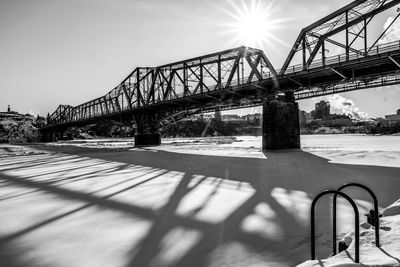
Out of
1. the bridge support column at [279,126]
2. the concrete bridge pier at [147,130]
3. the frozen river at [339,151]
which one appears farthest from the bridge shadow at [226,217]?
the concrete bridge pier at [147,130]

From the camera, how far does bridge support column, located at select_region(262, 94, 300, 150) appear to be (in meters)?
26.9

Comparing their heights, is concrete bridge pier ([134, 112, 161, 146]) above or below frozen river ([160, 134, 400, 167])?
above

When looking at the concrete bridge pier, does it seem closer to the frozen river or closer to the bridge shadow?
the frozen river

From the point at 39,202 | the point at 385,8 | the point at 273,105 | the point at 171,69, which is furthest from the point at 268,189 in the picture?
the point at 171,69

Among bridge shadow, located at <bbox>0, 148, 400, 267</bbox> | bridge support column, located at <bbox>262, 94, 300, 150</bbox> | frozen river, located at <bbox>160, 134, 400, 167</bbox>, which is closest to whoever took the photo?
bridge shadow, located at <bbox>0, 148, 400, 267</bbox>

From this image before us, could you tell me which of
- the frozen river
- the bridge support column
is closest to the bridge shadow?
the frozen river

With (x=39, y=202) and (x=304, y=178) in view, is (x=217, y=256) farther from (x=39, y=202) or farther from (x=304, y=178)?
(x=304, y=178)

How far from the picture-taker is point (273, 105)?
89.1ft

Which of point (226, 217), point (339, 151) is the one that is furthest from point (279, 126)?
point (226, 217)

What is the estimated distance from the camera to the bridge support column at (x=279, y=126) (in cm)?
2689

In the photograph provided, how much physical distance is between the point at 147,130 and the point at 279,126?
3328 centimetres

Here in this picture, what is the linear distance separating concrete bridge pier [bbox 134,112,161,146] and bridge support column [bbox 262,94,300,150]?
94.8ft

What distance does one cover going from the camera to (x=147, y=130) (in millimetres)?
54219

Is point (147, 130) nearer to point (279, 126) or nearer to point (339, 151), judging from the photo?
point (279, 126)
